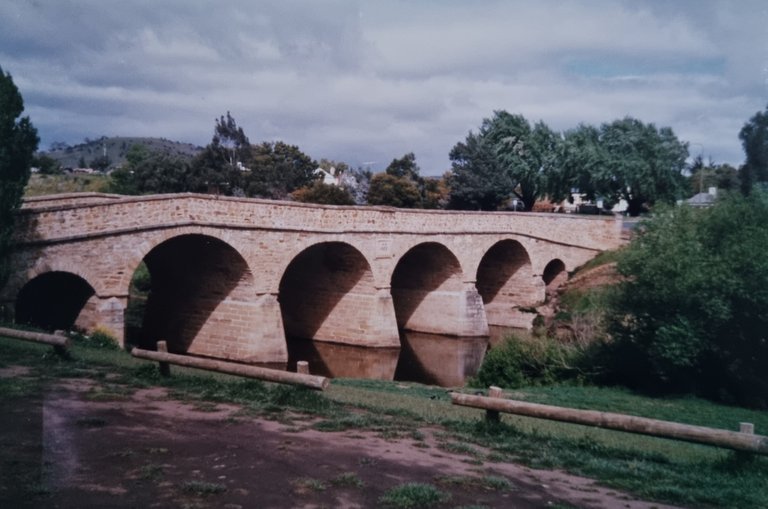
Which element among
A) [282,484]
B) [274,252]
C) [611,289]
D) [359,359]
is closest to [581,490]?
[282,484]

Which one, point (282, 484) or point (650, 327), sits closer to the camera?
point (282, 484)

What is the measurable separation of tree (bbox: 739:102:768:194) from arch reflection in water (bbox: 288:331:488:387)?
13800 millimetres

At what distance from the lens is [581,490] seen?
6.20 m

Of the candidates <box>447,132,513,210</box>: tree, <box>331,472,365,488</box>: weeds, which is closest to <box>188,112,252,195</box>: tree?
<box>447,132,513,210</box>: tree

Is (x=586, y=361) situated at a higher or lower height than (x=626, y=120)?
lower

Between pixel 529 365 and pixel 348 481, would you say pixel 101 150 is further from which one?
pixel 348 481

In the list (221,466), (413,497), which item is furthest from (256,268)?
(413,497)

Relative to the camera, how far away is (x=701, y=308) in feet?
55.7

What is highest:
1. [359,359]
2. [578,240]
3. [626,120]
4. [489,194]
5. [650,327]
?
[626,120]

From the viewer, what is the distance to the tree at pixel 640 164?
46.5 m

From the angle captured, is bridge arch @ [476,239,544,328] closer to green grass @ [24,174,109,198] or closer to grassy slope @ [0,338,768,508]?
green grass @ [24,174,109,198]

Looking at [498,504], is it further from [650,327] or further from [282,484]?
[650,327]

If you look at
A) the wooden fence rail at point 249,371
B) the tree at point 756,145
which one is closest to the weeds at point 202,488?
the wooden fence rail at point 249,371

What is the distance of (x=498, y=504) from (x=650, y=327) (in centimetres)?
1383
